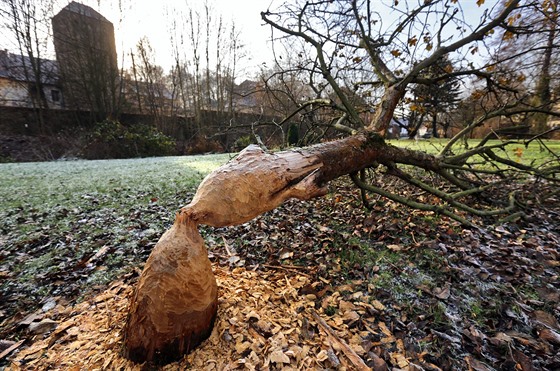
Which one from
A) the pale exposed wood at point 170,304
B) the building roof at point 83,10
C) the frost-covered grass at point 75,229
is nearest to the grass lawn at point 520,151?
the pale exposed wood at point 170,304

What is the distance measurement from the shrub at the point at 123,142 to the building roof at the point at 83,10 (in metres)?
5.99

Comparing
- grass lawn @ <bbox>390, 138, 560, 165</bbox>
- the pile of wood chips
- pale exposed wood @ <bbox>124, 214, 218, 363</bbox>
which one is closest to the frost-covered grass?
the pile of wood chips

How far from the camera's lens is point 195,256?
149 cm

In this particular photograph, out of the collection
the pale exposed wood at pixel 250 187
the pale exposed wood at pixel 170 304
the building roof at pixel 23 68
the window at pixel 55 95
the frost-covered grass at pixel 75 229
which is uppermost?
the building roof at pixel 23 68

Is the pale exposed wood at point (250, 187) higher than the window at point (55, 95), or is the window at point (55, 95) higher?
the window at point (55, 95)

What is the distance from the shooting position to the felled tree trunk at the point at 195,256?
1377mm

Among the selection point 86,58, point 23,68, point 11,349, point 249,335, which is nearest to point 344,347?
point 249,335

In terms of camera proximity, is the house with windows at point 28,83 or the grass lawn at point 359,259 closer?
the grass lawn at point 359,259

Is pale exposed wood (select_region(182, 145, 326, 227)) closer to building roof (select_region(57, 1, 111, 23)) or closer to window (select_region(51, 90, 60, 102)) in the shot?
building roof (select_region(57, 1, 111, 23))

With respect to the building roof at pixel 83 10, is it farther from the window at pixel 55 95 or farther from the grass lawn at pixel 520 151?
the grass lawn at pixel 520 151

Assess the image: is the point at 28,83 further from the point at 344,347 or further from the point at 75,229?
the point at 344,347

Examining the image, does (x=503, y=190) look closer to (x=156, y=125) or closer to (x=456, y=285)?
(x=456, y=285)

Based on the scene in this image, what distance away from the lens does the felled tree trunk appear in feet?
4.52

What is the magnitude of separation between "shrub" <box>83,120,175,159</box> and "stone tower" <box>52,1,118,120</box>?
7.07ft
